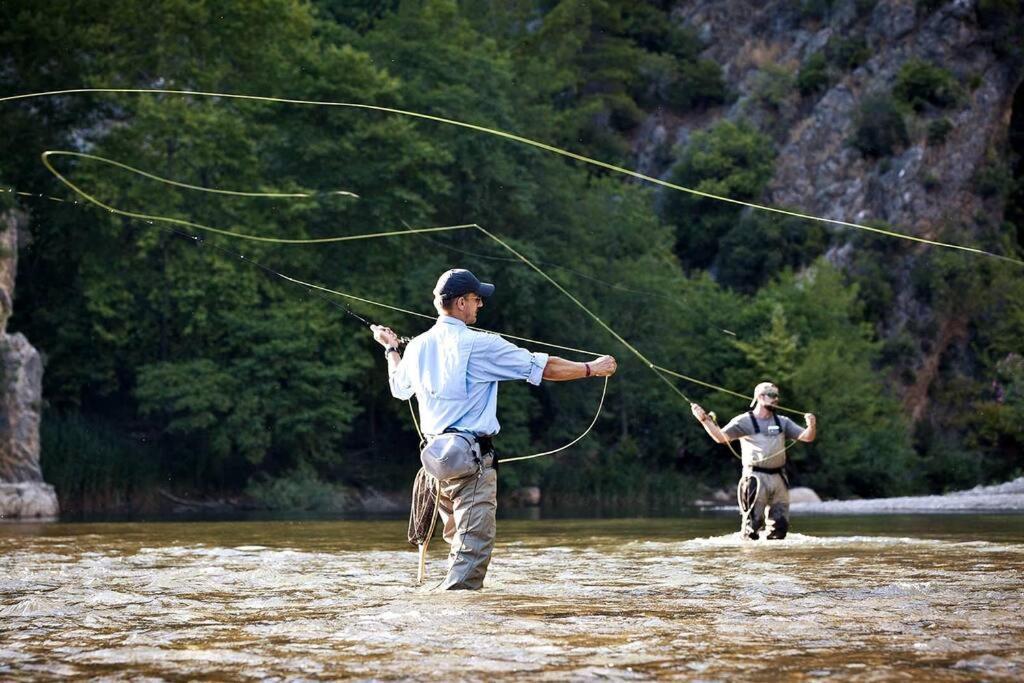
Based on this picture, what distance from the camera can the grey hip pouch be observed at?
29.3 feet

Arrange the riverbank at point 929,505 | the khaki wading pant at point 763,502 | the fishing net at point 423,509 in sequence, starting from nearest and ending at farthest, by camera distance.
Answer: the fishing net at point 423,509
the khaki wading pant at point 763,502
the riverbank at point 929,505

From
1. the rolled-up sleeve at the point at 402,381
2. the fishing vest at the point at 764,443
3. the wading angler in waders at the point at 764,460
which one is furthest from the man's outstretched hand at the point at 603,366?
the fishing vest at the point at 764,443

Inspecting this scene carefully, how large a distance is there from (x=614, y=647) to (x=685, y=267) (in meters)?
59.8

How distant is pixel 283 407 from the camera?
39.2 meters

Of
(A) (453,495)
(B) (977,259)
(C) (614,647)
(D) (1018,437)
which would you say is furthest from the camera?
(B) (977,259)

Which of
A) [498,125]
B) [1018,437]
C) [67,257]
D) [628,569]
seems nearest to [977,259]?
[1018,437]

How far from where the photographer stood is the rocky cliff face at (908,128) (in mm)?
58875

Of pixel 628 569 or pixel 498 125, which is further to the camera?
pixel 498 125

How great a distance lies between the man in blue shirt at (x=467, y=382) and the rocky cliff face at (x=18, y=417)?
2416 cm

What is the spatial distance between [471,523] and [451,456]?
0.47 m

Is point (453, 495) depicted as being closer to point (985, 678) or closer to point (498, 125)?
point (985, 678)

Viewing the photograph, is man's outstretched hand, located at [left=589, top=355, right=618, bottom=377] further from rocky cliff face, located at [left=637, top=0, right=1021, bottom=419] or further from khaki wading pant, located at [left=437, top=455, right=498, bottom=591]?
rocky cliff face, located at [left=637, top=0, right=1021, bottom=419]

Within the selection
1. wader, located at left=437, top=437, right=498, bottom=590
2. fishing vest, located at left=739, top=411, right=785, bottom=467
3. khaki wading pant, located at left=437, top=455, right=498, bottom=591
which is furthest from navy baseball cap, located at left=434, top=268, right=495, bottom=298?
fishing vest, located at left=739, top=411, right=785, bottom=467

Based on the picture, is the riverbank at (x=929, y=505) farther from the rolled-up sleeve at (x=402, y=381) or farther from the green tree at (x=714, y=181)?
the green tree at (x=714, y=181)
